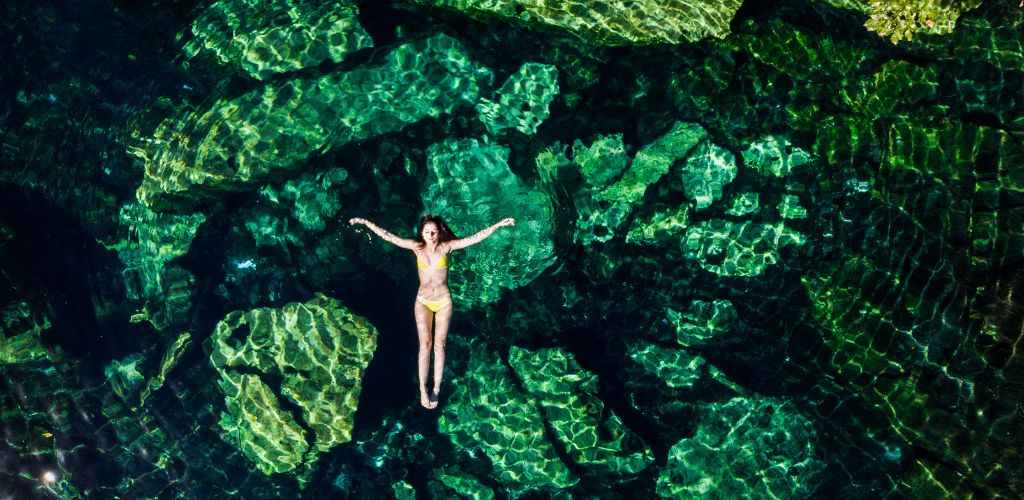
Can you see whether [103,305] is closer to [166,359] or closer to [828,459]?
[166,359]

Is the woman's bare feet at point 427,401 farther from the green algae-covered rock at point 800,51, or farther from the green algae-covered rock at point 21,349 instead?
the green algae-covered rock at point 800,51

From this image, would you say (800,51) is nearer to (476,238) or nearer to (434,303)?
(476,238)

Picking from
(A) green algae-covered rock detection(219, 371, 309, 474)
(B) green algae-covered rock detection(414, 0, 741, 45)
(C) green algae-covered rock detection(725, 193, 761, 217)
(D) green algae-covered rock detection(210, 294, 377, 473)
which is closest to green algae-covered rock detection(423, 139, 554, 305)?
(D) green algae-covered rock detection(210, 294, 377, 473)

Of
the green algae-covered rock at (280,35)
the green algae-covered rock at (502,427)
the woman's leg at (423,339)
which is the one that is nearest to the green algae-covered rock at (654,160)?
the green algae-covered rock at (502,427)

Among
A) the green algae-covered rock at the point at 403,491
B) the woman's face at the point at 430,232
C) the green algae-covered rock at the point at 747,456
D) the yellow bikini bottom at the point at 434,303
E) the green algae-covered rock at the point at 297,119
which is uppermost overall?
the green algae-covered rock at the point at 297,119

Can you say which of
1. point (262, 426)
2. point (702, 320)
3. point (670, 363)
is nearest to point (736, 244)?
point (702, 320)

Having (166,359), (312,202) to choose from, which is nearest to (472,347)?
(312,202)

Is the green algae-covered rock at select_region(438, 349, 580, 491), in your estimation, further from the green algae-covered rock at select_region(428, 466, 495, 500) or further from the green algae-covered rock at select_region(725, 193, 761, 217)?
the green algae-covered rock at select_region(725, 193, 761, 217)
